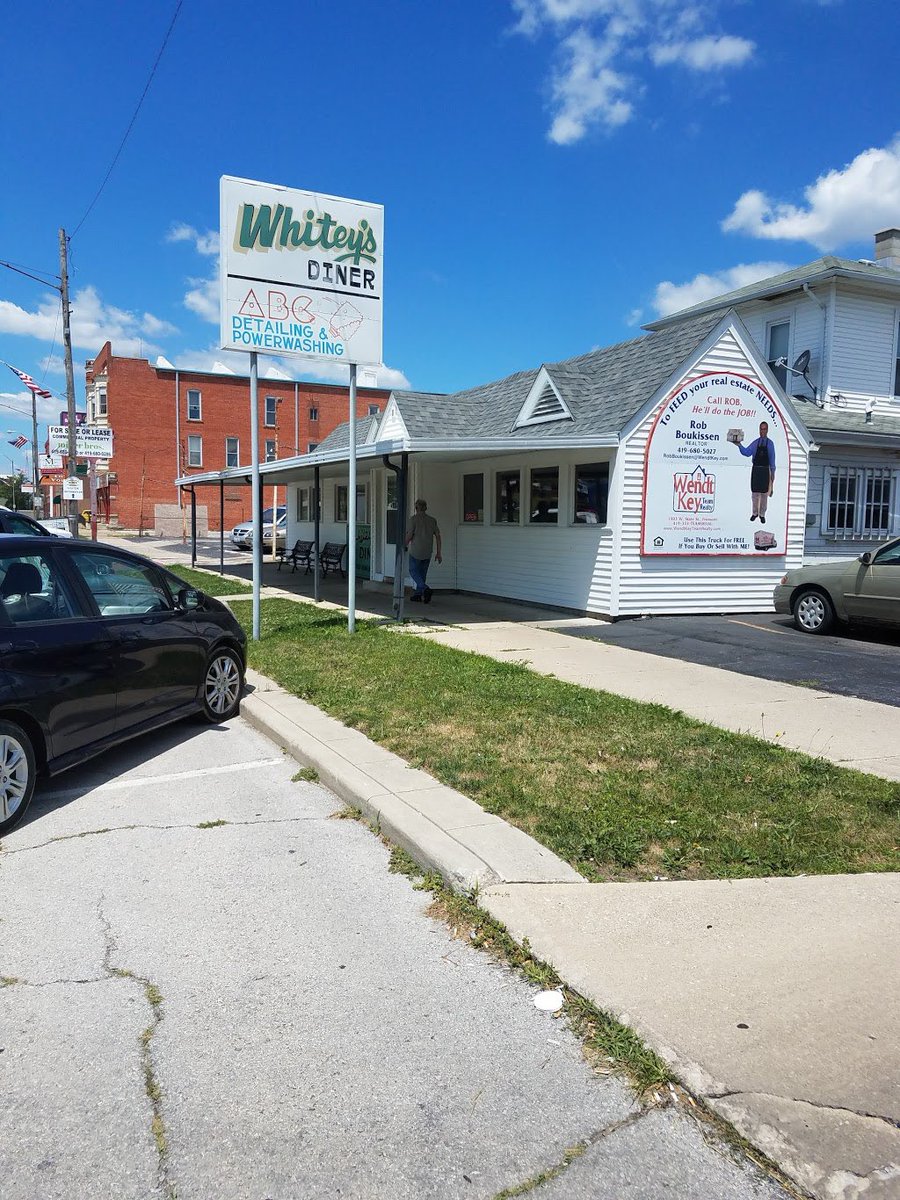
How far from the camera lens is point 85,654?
552 centimetres

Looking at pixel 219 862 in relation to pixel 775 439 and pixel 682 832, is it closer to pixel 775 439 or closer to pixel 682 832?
pixel 682 832

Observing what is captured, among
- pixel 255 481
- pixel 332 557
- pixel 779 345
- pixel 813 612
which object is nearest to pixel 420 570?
pixel 255 481

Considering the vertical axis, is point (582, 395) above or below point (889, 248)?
below

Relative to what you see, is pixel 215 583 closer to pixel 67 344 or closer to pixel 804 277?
pixel 67 344

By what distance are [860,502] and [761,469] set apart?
4030mm

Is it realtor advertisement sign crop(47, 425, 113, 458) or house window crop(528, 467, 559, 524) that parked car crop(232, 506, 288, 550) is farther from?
house window crop(528, 467, 559, 524)

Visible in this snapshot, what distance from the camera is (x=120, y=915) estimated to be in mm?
3969

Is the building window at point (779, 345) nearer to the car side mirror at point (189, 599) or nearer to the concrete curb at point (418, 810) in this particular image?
the concrete curb at point (418, 810)

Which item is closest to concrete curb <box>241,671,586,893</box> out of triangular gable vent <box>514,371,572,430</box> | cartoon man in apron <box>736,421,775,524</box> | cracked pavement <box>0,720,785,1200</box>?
cracked pavement <box>0,720,785,1200</box>

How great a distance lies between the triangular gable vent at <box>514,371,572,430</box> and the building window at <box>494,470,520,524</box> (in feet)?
3.09

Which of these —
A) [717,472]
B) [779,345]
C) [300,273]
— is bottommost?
[717,472]

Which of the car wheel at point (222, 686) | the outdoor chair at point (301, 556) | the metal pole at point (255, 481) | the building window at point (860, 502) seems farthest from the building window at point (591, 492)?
the outdoor chair at point (301, 556)

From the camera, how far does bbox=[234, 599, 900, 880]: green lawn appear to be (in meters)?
4.39

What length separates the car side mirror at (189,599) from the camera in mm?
7039
